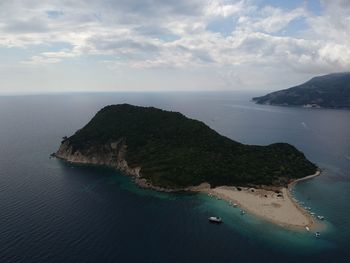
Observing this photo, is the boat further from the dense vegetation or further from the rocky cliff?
the rocky cliff

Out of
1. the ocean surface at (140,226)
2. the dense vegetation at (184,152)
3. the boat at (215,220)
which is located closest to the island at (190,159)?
the dense vegetation at (184,152)

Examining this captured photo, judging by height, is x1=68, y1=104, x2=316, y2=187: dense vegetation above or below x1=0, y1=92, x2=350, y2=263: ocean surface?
above

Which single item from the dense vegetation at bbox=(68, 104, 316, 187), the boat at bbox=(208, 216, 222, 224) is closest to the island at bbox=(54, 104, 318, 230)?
the dense vegetation at bbox=(68, 104, 316, 187)

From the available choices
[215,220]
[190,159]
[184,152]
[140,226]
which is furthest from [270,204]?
[184,152]

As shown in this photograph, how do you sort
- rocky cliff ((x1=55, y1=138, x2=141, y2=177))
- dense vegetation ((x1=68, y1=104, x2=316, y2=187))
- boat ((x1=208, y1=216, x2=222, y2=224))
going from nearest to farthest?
boat ((x1=208, y1=216, x2=222, y2=224)) < dense vegetation ((x1=68, y1=104, x2=316, y2=187)) < rocky cliff ((x1=55, y1=138, x2=141, y2=177))

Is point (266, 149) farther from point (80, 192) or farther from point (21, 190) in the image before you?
point (21, 190)

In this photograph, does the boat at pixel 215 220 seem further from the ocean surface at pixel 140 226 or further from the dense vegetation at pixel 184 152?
the dense vegetation at pixel 184 152

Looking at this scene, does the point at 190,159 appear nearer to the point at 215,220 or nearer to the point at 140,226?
the point at 215,220
